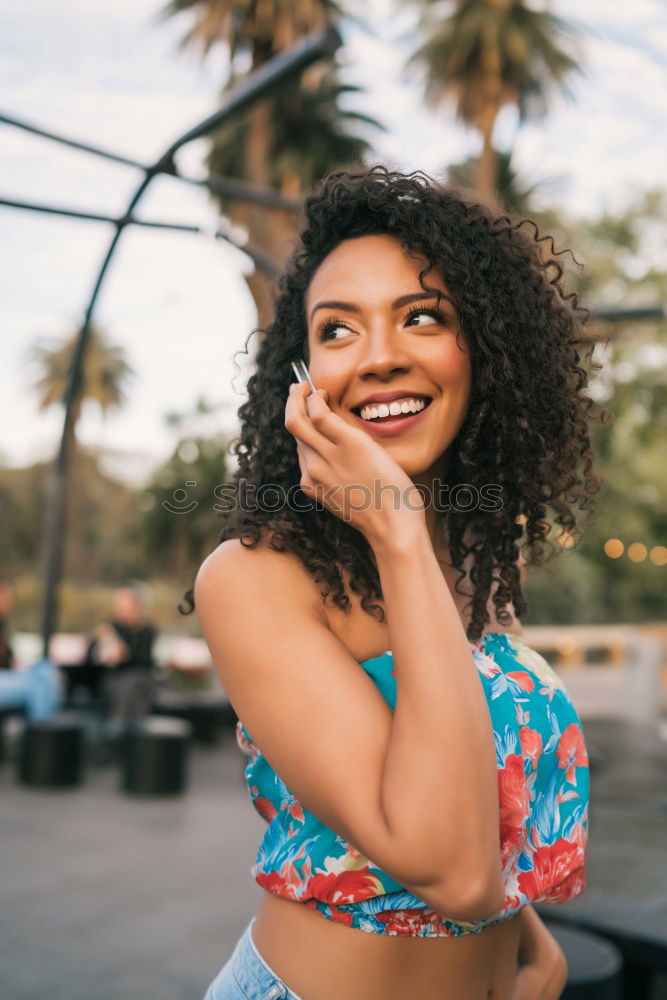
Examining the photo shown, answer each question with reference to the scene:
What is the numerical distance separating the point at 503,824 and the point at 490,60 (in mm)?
20817

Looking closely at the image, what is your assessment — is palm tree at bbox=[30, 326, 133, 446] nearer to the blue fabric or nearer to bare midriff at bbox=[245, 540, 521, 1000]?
the blue fabric


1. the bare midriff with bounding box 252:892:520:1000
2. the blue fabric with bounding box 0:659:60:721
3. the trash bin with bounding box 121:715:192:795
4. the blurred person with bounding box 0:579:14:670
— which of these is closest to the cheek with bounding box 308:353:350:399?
the bare midriff with bounding box 252:892:520:1000

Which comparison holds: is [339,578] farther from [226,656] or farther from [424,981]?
[424,981]

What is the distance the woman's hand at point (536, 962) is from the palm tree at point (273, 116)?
14.8m

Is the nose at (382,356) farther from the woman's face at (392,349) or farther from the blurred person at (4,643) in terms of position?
the blurred person at (4,643)

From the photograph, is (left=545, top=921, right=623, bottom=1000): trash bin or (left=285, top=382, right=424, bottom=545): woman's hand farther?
(left=545, top=921, right=623, bottom=1000): trash bin

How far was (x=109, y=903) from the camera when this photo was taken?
5.45 metres

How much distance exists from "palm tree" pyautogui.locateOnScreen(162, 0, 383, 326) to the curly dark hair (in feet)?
47.3

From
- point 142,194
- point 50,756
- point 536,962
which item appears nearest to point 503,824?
point 536,962

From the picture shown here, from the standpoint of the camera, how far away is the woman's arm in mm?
1135

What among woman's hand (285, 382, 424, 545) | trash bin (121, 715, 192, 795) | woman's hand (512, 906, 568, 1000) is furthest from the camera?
trash bin (121, 715, 192, 795)

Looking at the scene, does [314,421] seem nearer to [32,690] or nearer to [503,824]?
[503,824]

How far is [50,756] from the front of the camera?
27.7 ft

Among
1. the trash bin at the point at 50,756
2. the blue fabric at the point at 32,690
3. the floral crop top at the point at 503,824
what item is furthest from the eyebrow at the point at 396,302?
the blue fabric at the point at 32,690
